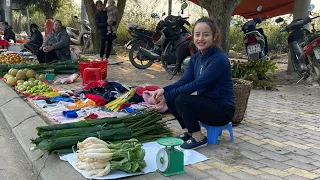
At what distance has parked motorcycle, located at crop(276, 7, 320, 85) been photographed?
7617mm

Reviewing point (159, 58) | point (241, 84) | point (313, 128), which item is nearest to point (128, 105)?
point (241, 84)

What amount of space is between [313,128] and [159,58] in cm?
525

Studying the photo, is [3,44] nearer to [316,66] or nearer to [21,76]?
[21,76]

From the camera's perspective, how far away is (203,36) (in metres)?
3.95

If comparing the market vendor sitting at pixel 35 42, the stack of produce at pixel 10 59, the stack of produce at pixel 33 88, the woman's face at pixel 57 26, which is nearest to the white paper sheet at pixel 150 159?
the stack of produce at pixel 33 88

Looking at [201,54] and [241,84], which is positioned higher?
[201,54]

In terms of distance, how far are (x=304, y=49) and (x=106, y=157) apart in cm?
587

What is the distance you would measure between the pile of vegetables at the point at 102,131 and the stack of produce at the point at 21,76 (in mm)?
4074

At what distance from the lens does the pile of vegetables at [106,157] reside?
3.34m

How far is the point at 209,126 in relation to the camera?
420 cm

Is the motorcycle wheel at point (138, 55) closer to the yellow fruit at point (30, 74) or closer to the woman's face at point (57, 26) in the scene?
the woman's face at point (57, 26)

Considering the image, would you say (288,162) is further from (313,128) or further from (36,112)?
(36,112)

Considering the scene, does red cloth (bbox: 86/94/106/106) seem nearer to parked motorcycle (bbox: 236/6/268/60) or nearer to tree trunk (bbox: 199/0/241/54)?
tree trunk (bbox: 199/0/241/54)

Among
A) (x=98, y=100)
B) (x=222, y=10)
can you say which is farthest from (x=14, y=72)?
(x=222, y=10)
